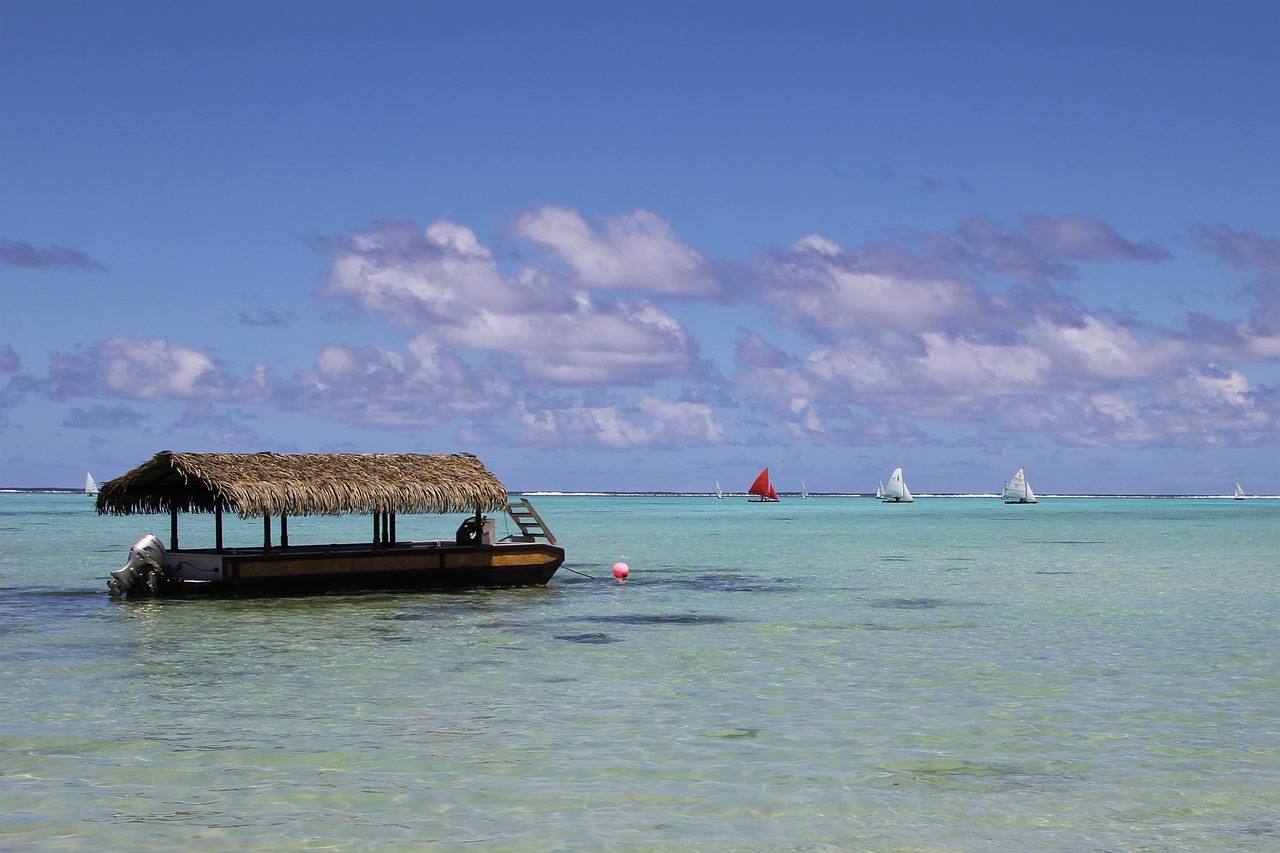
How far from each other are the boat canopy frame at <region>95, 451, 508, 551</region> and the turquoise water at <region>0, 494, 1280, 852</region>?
201 centimetres

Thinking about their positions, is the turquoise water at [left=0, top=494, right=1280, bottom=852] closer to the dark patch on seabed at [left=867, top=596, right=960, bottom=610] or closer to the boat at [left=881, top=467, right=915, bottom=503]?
the dark patch on seabed at [left=867, top=596, right=960, bottom=610]

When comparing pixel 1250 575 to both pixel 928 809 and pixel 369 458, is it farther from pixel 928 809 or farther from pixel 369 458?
pixel 928 809

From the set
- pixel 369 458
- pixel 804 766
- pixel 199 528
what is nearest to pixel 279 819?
pixel 804 766

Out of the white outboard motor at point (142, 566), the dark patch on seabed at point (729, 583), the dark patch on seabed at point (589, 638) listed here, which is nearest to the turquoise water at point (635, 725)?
the dark patch on seabed at point (589, 638)

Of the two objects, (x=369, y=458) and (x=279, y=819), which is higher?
(x=369, y=458)

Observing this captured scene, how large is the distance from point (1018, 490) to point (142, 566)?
536 feet

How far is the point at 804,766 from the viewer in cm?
1158

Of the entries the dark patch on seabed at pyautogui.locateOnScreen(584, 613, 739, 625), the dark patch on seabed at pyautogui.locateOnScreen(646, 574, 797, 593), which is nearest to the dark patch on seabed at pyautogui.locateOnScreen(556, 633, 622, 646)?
the dark patch on seabed at pyautogui.locateOnScreen(584, 613, 739, 625)

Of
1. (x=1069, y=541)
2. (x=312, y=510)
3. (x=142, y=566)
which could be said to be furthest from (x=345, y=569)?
(x=1069, y=541)

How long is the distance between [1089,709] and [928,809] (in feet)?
16.9

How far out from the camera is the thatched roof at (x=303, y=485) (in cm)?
2534

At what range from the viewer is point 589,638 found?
2102 centimetres

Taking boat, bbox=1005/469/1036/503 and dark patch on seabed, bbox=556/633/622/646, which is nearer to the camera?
dark patch on seabed, bbox=556/633/622/646

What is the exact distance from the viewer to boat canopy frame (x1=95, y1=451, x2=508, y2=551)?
998 inches
